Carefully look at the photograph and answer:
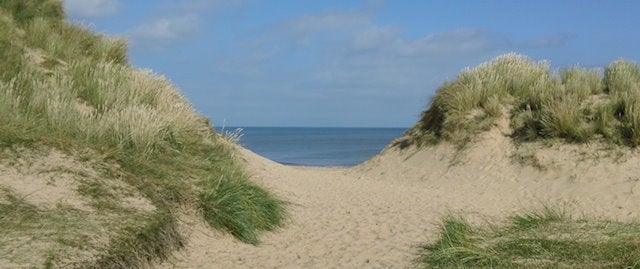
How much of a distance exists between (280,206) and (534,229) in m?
3.75

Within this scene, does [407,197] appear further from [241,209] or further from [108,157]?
[108,157]

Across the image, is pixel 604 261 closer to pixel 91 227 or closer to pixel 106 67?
pixel 91 227

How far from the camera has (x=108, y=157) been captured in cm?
939

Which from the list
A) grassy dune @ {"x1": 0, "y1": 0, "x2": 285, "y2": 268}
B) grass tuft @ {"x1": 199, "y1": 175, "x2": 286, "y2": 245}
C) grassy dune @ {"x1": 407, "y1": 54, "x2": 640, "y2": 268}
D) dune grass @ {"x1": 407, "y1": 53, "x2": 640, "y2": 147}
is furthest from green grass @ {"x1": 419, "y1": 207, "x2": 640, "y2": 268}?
dune grass @ {"x1": 407, "y1": 53, "x2": 640, "y2": 147}

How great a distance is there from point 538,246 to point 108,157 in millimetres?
5347

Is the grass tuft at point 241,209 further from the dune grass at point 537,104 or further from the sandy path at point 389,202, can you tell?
the dune grass at point 537,104

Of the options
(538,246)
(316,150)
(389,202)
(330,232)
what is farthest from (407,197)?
(316,150)

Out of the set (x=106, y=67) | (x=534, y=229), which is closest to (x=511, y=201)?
(x=534, y=229)

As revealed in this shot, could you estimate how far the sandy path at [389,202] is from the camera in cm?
869

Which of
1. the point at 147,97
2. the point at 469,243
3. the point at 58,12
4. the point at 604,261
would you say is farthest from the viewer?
the point at 58,12

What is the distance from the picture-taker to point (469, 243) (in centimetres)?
795

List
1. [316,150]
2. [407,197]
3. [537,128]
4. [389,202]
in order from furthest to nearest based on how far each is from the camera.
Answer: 1. [316,150]
2. [537,128]
3. [407,197]
4. [389,202]

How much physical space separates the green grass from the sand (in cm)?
56

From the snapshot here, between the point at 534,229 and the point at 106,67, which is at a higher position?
the point at 106,67
